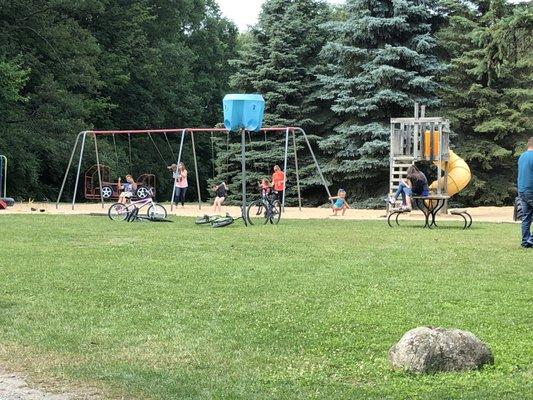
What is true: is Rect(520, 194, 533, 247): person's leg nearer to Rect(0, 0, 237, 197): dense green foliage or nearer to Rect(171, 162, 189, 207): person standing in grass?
Rect(171, 162, 189, 207): person standing in grass

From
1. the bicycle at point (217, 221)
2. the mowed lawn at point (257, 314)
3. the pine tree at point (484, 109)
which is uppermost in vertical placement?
the pine tree at point (484, 109)

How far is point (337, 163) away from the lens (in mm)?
35031

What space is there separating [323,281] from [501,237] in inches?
280

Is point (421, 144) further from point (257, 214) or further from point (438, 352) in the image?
point (438, 352)

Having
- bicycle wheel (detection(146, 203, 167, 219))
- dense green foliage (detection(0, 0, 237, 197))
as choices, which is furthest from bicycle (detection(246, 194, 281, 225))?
dense green foliage (detection(0, 0, 237, 197))

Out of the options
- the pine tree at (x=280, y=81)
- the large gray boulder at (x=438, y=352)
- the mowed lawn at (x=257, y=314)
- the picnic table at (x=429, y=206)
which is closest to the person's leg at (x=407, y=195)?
the picnic table at (x=429, y=206)

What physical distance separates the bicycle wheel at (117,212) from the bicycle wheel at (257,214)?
3537 millimetres

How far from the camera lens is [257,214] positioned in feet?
68.7

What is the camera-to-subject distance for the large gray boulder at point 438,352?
5316mm

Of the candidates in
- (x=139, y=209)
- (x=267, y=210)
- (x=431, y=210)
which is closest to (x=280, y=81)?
(x=139, y=209)

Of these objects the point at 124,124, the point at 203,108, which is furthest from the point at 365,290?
the point at 203,108

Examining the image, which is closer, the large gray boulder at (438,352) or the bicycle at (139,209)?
the large gray boulder at (438,352)

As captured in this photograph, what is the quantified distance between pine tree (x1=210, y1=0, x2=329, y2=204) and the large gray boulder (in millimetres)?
31120

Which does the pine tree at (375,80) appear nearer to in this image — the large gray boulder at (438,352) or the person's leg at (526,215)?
the person's leg at (526,215)
